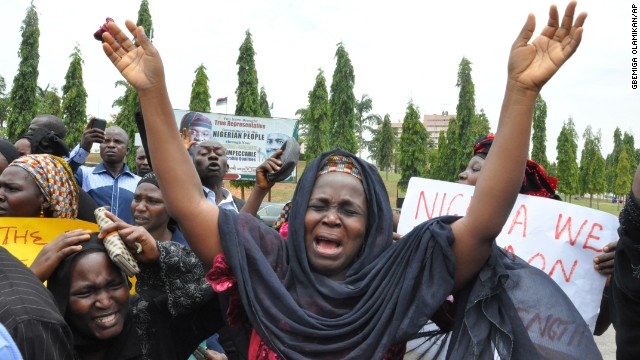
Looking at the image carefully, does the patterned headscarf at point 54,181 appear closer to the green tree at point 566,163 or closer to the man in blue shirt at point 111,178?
the man in blue shirt at point 111,178

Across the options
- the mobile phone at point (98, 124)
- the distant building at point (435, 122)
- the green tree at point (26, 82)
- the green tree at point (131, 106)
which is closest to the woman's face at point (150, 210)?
the mobile phone at point (98, 124)

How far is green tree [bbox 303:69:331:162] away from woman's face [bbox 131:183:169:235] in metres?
22.8

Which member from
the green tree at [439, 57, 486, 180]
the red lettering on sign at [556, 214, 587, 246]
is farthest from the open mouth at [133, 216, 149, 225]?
the green tree at [439, 57, 486, 180]

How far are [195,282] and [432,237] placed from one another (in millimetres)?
1058

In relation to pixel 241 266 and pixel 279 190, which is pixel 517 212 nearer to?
pixel 241 266

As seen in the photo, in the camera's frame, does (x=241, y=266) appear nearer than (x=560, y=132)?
Yes

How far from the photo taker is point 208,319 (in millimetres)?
2447

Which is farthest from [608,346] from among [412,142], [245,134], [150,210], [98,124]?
[412,142]

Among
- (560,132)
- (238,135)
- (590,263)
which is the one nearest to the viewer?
(590,263)

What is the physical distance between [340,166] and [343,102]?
85.0 ft

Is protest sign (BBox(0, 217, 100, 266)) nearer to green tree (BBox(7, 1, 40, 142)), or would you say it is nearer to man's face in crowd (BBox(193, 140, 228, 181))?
man's face in crowd (BBox(193, 140, 228, 181))

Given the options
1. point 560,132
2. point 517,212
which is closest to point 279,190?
point 560,132

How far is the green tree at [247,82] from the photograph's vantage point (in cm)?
2478

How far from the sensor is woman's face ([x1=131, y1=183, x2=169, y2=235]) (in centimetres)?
339
